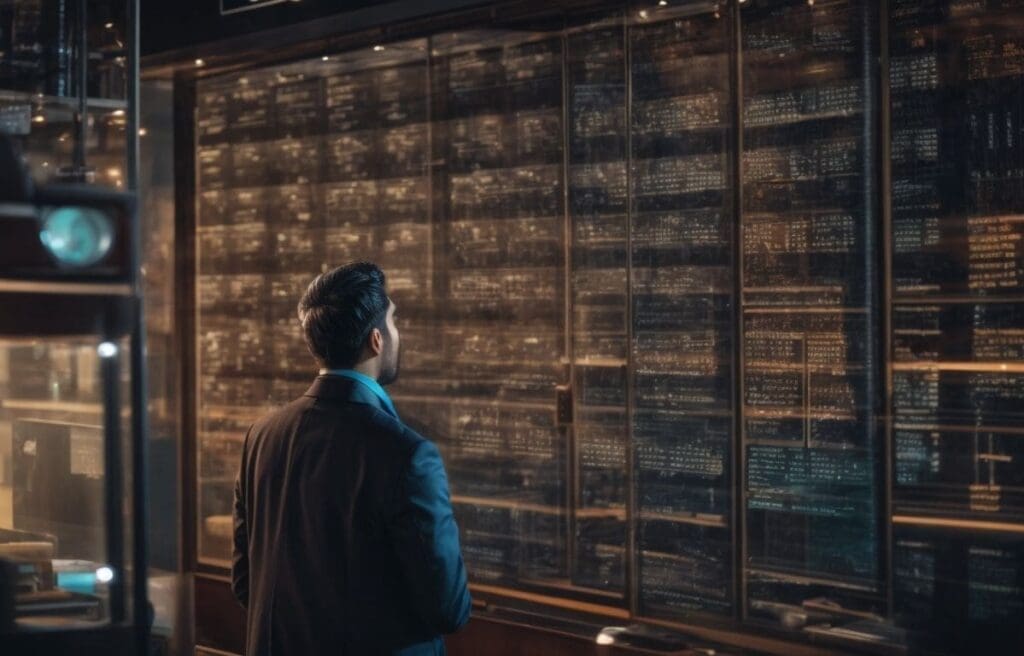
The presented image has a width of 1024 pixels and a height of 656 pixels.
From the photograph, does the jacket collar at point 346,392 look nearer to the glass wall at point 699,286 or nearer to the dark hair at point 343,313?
the dark hair at point 343,313

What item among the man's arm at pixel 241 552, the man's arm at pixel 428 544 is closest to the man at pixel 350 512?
the man's arm at pixel 428 544

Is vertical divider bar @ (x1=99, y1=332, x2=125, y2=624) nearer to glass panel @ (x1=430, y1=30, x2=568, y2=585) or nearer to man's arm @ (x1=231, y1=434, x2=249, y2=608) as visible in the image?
man's arm @ (x1=231, y1=434, x2=249, y2=608)

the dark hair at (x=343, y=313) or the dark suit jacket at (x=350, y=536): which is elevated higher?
the dark hair at (x=343, y=313)

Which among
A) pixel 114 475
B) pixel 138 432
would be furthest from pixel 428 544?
pixel 114 475

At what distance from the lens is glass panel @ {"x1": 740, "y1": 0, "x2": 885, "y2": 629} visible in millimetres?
4586

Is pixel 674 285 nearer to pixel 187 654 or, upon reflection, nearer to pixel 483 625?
pixel 483 625

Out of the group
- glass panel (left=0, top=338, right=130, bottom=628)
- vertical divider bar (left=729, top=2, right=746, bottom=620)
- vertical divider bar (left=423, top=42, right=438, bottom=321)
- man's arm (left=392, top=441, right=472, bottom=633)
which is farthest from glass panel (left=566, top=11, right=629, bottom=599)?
man's arm (left=392, top=441, right=472, bottom=633)

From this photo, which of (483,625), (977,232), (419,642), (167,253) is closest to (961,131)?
(977,232)

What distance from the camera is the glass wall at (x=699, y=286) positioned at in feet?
14.3

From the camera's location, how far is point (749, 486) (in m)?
4.93

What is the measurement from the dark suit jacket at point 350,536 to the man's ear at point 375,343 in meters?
0.09

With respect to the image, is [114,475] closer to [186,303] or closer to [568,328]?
[568,328]

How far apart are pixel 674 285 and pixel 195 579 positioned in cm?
305

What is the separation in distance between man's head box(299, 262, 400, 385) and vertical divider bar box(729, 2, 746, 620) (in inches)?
77.0
